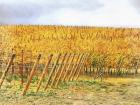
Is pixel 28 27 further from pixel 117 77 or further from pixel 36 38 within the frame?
pixel 117 77

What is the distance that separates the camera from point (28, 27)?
238ft

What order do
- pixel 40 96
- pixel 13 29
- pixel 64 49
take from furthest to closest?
pixel 13 29 → pixel 64 49 → pixel 40 96

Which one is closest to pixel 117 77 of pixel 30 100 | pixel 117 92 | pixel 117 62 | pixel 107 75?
pixel 107 75

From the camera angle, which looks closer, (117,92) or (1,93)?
(1,93)

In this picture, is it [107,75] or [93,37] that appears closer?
[107,75]

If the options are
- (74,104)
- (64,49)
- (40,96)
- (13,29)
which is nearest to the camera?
(74,104)

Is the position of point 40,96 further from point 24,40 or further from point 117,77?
point 24,40

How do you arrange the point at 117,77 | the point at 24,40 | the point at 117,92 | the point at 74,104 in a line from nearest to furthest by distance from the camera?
the point at 74,104 → the point at 117,92 → the point at 117,77 → the point at 24,40

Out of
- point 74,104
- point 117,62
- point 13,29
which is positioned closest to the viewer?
point 74,104

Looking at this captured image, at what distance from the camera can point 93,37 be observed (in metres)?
66.7

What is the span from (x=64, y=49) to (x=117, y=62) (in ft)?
43.5

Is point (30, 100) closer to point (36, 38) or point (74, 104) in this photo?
point (74, 104)

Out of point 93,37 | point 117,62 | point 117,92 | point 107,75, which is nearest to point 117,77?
point 107,75

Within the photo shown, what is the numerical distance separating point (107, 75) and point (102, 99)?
61.8 feet
